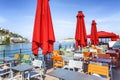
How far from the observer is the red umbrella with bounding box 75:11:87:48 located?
9036mm

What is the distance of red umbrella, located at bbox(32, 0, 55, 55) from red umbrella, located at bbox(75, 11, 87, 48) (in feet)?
12.9

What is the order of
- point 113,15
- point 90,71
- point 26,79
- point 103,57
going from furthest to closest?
point 113,15, point 103,57, point 26,79, point 90,71

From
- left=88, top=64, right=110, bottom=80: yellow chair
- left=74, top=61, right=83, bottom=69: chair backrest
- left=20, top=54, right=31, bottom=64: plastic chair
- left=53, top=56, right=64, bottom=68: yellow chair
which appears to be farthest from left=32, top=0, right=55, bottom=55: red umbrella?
left=88, top=64, right=110, bottom=80: yellow chair

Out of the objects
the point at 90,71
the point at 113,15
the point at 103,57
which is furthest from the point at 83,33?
the point at 113,15

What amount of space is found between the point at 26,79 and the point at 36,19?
2.04 meters

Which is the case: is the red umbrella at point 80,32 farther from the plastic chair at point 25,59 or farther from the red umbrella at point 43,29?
the red umbrella at point 43,29

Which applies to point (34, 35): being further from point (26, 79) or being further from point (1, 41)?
point (1, 41)

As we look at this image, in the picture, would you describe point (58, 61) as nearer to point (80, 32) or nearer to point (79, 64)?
point (79, 64)

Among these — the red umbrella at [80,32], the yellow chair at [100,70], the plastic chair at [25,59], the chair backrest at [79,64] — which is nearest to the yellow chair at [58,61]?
the plastic chair at [25,59]

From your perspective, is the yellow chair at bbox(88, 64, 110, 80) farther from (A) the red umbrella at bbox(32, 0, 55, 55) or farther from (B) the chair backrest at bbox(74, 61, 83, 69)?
(A) the red umbrella at bbox(32, 0, 55, 55)

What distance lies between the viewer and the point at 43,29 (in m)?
5.28

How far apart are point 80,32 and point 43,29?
4.34 meters

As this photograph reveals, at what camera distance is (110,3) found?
15602 mm

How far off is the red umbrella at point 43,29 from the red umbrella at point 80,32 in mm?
3930
